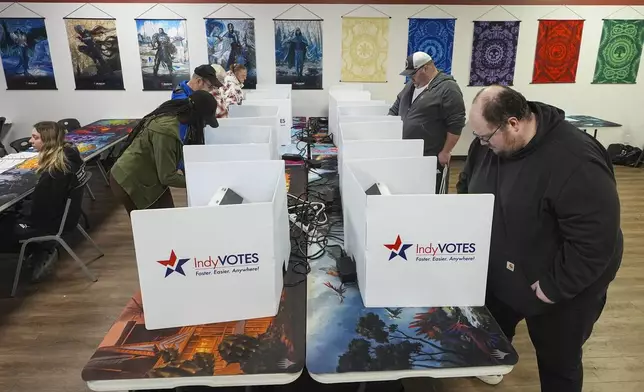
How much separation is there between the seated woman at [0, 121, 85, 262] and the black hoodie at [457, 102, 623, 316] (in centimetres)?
258

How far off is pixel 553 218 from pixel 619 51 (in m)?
5.90

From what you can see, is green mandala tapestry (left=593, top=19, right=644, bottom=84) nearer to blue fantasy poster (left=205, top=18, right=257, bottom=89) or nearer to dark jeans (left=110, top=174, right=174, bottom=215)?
blue fantasy poster (left=205, top=18, right=257, bottom=89)

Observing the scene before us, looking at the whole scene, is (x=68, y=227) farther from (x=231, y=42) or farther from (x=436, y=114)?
(x=231, y=42)

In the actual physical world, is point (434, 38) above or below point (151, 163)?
above

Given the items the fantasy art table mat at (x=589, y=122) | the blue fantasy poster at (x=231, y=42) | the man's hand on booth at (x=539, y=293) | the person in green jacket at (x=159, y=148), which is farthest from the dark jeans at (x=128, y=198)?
the fantasy art table mat at (x=589, y=122)

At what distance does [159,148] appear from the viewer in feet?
7.71

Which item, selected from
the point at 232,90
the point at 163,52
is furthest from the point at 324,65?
the point at 163,52

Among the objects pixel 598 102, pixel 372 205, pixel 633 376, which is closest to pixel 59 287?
pixel 372 205

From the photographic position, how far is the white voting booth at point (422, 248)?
135cm

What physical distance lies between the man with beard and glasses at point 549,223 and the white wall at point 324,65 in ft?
15.4

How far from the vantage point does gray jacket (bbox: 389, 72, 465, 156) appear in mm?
3090

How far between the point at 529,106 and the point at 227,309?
45.1 inches

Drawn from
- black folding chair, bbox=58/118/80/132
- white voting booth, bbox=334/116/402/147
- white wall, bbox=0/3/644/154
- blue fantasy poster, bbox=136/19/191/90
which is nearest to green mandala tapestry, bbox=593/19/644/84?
white wall, bbox=0/3/644/154

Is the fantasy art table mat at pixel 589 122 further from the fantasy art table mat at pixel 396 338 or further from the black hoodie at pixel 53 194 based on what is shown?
the black hoodie at pixel 53 194
